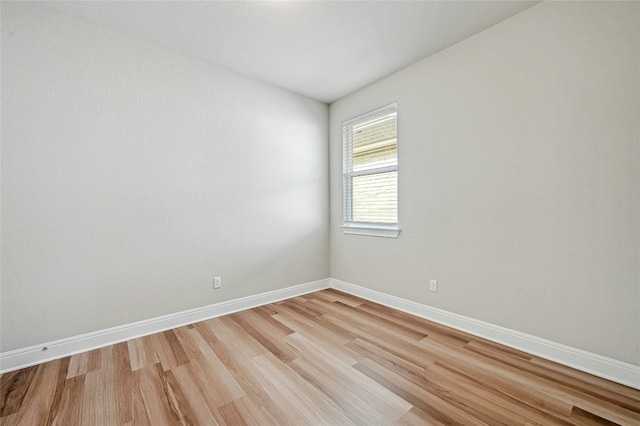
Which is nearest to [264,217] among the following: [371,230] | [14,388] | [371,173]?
[371,230]

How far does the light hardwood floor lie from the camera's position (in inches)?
56.6

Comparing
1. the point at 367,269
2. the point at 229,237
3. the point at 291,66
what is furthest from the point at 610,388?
the point at 291,66

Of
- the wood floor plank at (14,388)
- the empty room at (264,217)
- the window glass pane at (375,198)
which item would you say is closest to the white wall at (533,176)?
the empty room at (264,217)

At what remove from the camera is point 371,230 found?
324 cm

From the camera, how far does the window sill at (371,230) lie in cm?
300

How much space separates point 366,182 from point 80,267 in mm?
2865

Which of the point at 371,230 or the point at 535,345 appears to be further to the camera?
the point at 371,230

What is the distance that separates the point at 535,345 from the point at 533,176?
4.10 feet

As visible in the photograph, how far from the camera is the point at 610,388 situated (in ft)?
5.38

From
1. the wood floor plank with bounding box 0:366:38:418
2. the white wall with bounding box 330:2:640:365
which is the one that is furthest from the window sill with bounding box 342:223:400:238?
the wood floor plank with bounding box 0:366:38:418

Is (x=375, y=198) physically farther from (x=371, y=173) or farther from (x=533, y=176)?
(x=533, y=176)

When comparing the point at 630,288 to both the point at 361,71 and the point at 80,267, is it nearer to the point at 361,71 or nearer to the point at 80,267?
the point at 361,71

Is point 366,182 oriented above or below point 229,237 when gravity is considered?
above

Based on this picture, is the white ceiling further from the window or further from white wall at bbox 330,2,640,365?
the window
